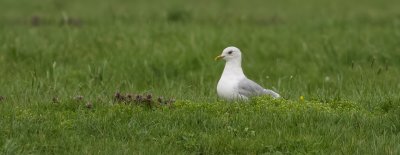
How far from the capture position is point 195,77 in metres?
12.3

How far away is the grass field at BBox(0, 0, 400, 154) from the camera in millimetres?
7438

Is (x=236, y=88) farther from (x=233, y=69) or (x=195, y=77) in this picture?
(x=195, y=77)

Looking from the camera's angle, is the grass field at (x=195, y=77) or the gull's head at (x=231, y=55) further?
the gull's head at (x=231, y=55)

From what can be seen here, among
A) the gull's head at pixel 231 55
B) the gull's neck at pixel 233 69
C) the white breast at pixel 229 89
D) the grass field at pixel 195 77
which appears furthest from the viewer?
the gull's head at pixel 231 55

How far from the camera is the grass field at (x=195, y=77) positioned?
24.4 feet

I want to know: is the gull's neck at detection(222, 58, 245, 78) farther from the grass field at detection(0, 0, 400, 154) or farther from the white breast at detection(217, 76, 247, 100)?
the grass field at detection(0, 0, 400, 154)

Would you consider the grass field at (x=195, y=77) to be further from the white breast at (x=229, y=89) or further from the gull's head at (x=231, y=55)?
the gull's head at (x=231, y=55)

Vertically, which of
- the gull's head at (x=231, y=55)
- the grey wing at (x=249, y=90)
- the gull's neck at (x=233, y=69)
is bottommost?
the grey wing at (x=249, y=90)

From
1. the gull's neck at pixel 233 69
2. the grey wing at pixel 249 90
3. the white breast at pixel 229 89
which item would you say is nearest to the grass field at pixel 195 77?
the white breast at pixel 229 89

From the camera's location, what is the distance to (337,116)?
811 centimetres

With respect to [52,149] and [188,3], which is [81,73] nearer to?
[52,149]

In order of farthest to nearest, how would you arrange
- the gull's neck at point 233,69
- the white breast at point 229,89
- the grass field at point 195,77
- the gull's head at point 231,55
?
the gull's head at point 231,55
the gull's neck at point 233,69
the white breast at point 229,89
the grass field at point 195,77

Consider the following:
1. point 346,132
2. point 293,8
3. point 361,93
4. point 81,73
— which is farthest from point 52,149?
point 293,8

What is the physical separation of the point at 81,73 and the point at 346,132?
556cm
